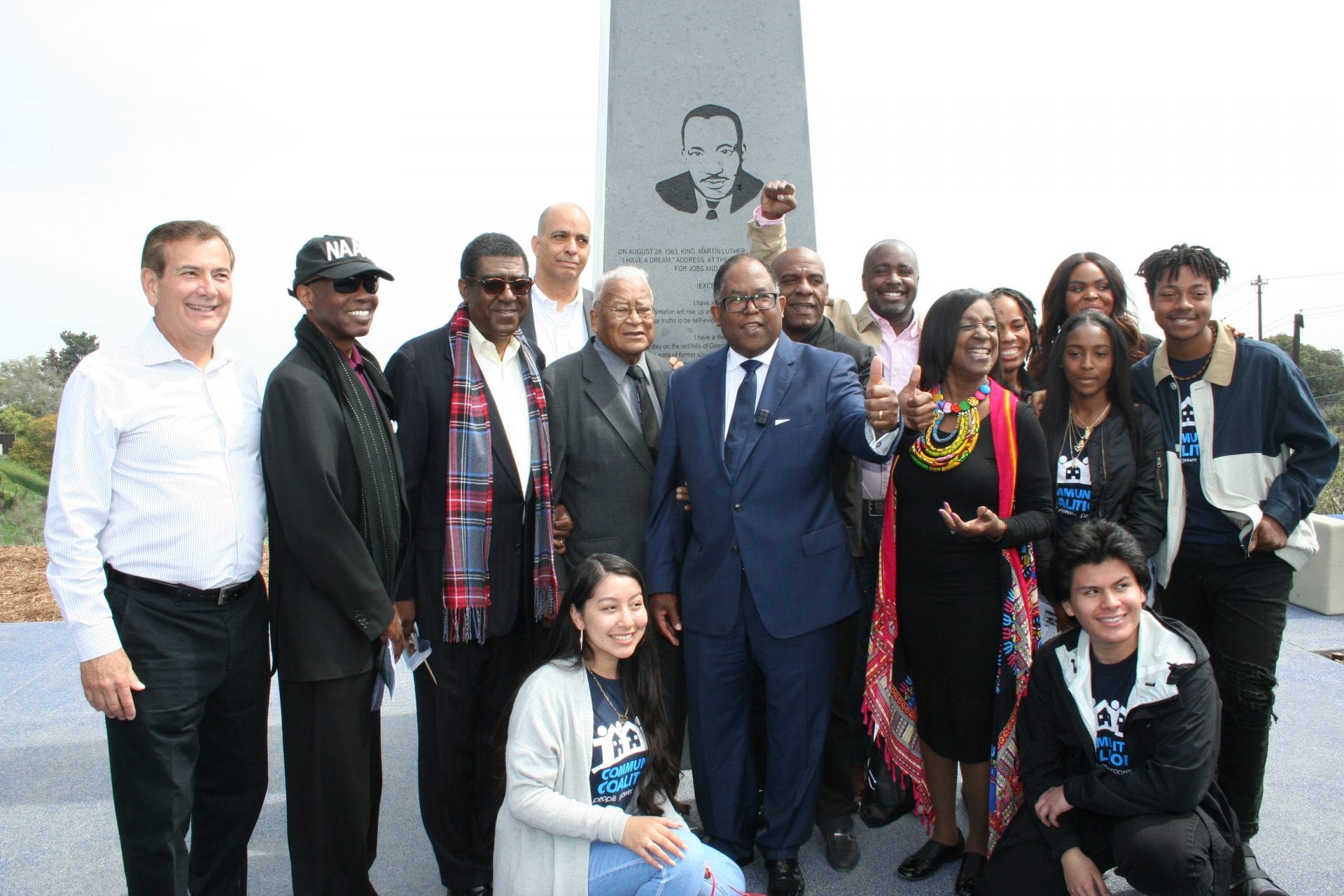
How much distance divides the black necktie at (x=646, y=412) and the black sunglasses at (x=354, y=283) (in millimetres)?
952

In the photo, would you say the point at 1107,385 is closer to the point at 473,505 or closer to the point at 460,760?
the point at 473,505

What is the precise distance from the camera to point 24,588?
7852mm

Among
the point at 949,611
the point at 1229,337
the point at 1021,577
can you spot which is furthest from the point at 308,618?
the point at 1229,337

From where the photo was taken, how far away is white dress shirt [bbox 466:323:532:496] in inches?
113

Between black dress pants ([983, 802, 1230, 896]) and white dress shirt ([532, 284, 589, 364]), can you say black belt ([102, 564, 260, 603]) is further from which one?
black dress pants ([983, 802, 1230, 896])

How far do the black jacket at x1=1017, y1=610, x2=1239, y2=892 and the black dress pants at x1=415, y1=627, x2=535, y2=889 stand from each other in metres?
1.64

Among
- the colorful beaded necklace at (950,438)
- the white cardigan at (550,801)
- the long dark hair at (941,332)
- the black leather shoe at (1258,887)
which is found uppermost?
the long dark hair at (941,332)

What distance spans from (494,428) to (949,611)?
1.59 metres

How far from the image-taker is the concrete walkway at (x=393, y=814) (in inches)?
116

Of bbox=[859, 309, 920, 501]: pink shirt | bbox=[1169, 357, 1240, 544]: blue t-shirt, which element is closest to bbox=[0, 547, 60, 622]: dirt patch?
bbox=[859, 309, 920, 501]: pink shirt

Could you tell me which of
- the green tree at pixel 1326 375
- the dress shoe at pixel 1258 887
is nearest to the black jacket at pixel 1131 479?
the dress shoe at pixel 1258 887

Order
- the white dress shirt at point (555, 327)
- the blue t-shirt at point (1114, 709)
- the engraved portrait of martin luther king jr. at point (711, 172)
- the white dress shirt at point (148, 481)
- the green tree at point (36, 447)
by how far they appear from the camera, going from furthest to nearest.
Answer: the green tree at point (36, 447) → the engraved portrait of martin luther king jr. at point (711, 172) → the white dress shirt at point (555, 327) → the blue t-shirt at point (1114, 709) → the white dress shirt at point (148, 481)

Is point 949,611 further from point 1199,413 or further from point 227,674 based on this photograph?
point 227,674

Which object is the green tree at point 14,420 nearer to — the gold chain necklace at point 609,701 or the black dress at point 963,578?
the gold chain necklace at point 609,701
